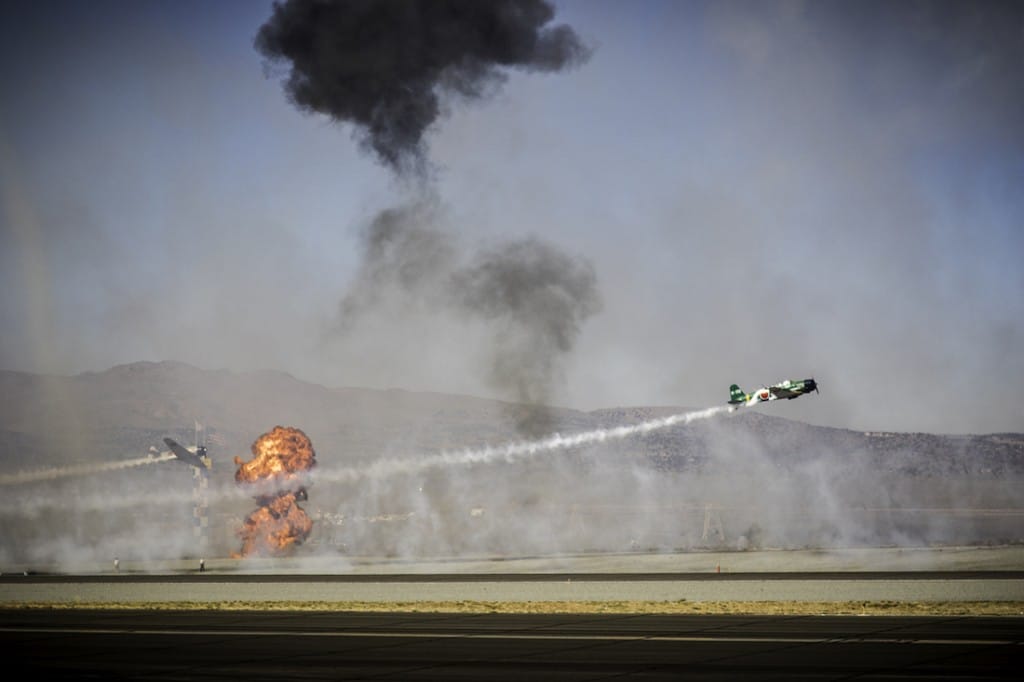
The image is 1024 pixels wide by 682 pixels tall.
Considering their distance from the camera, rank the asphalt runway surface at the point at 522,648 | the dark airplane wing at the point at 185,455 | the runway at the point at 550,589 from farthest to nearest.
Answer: the dark airplane wing at the point at 185,455, the runway at the point at 550,589, the asphalt runway surface at the point at 522,648

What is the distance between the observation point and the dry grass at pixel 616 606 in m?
38.5

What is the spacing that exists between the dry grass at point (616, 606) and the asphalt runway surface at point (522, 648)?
1683 millimetres

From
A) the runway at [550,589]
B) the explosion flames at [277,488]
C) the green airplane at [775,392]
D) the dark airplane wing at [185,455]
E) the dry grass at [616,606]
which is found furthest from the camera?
the dark airplane wing at [185,455]

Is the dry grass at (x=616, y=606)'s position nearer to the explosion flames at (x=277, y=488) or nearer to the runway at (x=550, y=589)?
the runway at (x=550, y=589)

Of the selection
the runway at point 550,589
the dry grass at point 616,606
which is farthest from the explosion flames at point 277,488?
the dry grass at point 616,606

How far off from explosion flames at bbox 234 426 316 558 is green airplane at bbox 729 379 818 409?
34992 mm

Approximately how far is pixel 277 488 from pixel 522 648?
69224mm

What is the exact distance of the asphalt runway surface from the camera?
2669cm

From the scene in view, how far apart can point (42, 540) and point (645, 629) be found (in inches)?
6216

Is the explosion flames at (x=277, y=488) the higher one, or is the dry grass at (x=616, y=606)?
the explosion flames at (x=277, y=488)

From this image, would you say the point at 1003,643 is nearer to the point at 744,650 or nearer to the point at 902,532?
the point at 744,650

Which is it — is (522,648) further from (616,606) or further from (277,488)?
(277,488)

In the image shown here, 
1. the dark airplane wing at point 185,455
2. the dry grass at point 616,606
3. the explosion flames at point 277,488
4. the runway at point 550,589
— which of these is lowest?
the dry grass at point 616,606

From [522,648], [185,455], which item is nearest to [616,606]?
[522,648]
